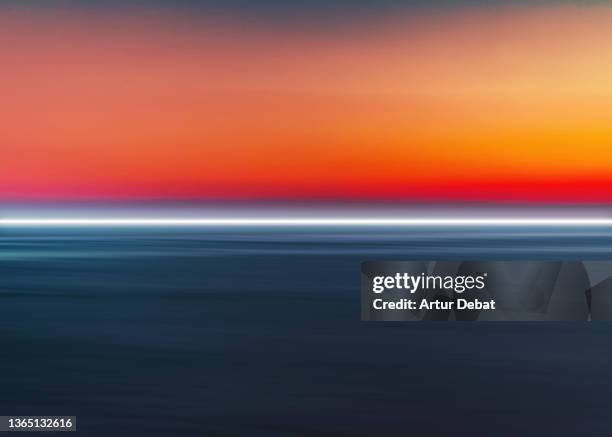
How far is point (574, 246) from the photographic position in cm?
3850

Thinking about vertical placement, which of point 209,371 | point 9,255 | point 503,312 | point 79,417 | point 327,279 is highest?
point 9,255

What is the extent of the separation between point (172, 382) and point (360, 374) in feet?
5.87

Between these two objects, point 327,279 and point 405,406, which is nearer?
point 405,406

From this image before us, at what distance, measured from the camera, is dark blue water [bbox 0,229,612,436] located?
8102mm

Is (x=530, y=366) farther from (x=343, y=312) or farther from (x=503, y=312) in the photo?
(x=343, y=312)

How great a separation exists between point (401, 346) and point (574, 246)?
27.9 meters

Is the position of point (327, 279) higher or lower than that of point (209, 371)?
higher

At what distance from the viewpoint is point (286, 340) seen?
12508 mm

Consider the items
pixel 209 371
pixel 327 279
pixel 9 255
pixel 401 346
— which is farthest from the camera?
pixel 9 255

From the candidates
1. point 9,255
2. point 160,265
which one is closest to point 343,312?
point 160,265

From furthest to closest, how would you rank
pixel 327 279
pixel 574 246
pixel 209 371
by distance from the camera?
pixel 574 246 → pixel 327 279 → pixel 209 371

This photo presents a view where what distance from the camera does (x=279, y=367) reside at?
409 inches

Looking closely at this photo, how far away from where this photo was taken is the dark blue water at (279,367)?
26.6 ft

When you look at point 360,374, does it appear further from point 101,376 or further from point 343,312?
point 343,312
